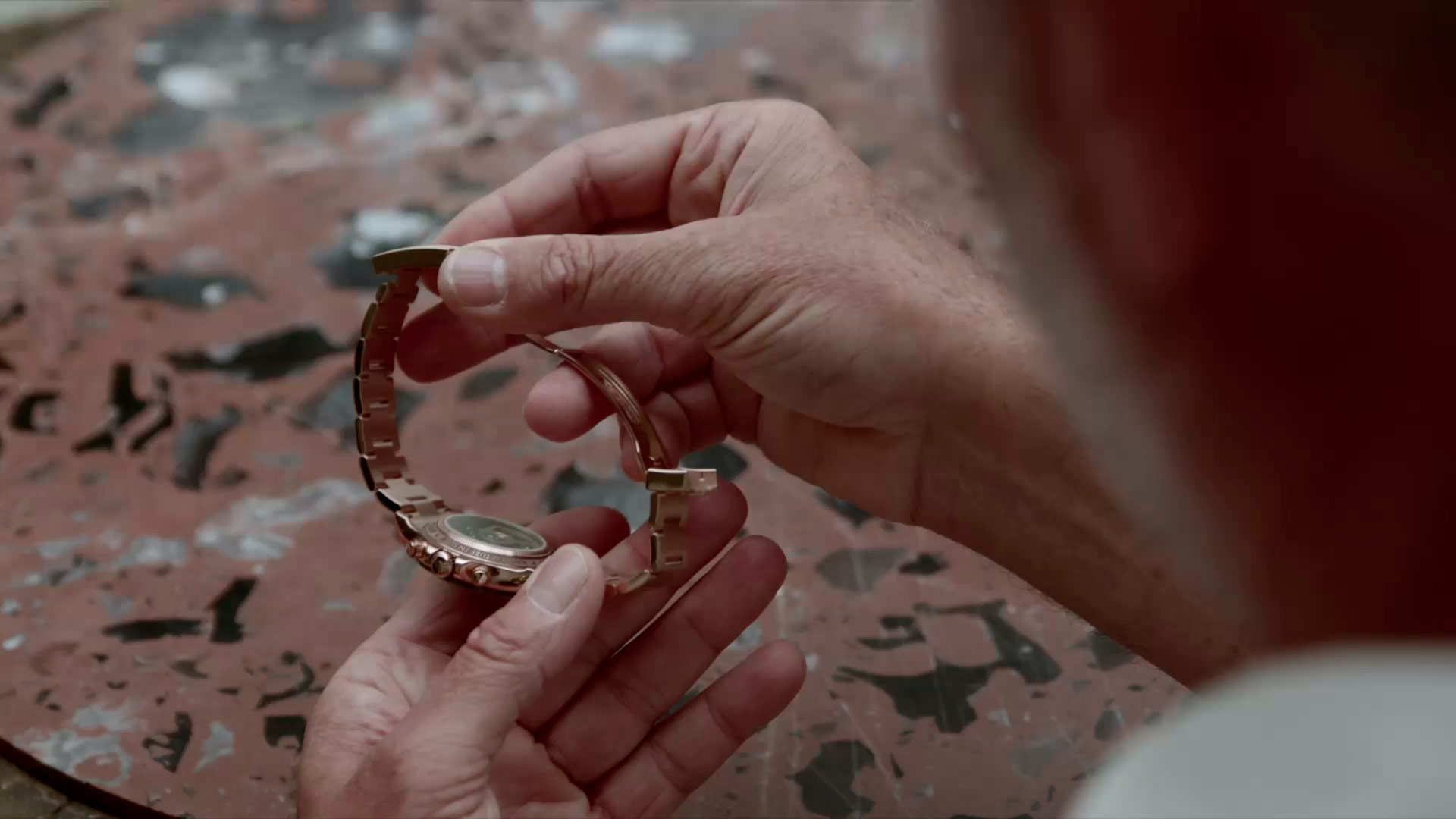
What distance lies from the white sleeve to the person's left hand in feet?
1.60

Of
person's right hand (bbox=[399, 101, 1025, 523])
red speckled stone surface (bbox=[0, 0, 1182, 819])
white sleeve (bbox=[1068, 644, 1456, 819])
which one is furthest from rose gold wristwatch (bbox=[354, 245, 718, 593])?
white sleeve (bbox=[1068, 644, 1456, 819])

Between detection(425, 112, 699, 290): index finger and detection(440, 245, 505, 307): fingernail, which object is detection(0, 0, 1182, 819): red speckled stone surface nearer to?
detection(425, 112, 699, 290): index finger

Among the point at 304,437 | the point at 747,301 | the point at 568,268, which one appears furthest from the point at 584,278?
the point at 304,437

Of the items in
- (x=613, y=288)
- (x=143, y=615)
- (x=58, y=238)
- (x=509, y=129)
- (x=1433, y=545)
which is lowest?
(x=143, y=615)

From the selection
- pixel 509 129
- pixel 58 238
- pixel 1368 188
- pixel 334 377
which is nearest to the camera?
pixel 1368 188

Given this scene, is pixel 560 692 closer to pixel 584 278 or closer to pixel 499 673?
pixel 499 673

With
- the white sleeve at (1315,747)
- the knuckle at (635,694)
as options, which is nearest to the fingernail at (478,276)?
the knuckle at (635,694)

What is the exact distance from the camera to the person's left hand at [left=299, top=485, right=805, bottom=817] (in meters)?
0.78

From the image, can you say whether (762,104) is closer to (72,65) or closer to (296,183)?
(296,183)

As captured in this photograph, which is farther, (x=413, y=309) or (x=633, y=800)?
(x=413, y=309)

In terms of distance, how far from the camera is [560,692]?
36.2 inches

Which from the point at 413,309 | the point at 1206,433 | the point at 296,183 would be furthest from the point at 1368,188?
the point at 296,183

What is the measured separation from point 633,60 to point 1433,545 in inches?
68.1

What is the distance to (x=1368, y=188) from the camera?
0.76 feet
